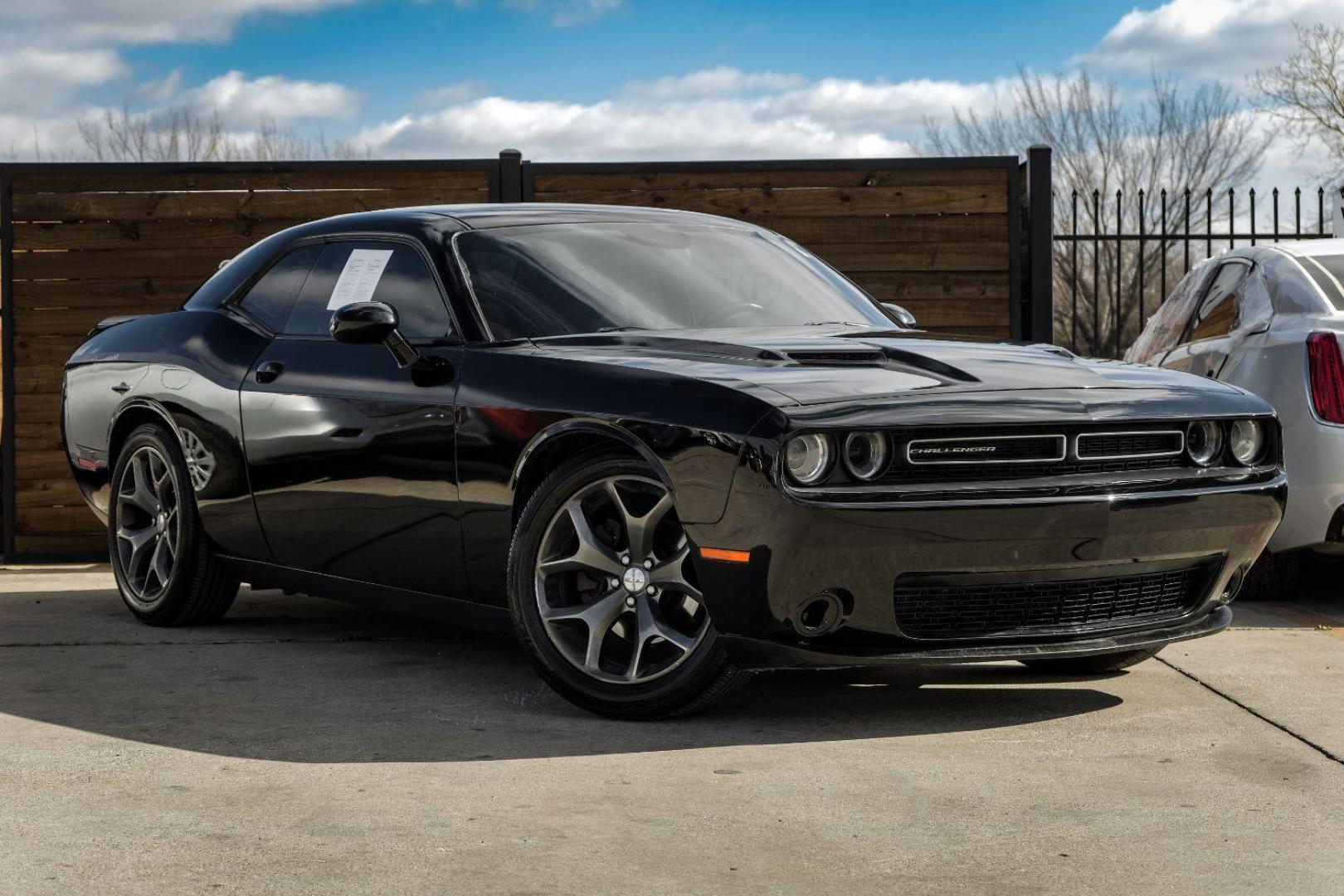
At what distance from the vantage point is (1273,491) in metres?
5.26

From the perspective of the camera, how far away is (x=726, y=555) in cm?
463

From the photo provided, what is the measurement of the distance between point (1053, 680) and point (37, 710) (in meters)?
3.12

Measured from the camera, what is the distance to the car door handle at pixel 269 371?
6332mm

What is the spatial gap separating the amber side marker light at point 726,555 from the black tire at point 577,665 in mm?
234

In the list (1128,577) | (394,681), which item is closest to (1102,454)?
(1128,577)

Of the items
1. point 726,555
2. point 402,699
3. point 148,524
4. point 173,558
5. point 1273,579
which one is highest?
point 726,555

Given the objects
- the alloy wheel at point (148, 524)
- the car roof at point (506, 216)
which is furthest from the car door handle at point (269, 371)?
the alloy wheel at point (148, 524)

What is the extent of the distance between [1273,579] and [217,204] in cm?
593

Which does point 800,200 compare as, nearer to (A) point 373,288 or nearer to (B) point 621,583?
(A) point 373,288

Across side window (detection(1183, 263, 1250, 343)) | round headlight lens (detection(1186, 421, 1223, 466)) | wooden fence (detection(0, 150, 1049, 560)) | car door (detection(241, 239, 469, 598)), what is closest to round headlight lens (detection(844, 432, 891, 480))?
round headlight lens (detection(1186, 421, 1223, 466))

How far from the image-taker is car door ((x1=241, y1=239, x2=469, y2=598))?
5.58 metres

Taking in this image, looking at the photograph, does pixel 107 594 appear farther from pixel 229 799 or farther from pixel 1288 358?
pixel 1288 358

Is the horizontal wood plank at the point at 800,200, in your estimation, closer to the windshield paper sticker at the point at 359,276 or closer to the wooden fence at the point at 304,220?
the wooden fence at the point at 304,220

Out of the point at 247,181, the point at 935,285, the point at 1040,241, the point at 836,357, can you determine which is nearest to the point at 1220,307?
the point at 1040,241
